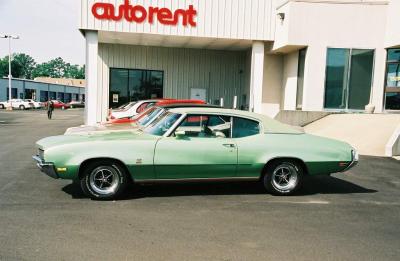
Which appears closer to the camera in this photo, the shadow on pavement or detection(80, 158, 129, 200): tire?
detection(80, 158, 129, 200): tire

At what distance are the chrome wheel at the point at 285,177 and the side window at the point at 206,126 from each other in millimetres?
1108

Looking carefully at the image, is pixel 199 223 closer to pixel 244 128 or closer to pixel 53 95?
pixel 244 128

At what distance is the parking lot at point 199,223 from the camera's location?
14.3 ft

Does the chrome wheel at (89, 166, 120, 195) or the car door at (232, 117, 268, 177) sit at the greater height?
the car door at (232, 117, 268, 177)

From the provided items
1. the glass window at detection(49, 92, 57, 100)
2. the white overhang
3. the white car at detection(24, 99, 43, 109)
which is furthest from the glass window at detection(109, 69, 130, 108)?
the glass window at detection(49, 92, 57, 100)

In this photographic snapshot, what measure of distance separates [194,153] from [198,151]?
72 mm

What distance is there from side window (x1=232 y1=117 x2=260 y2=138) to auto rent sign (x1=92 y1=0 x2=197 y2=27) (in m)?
13.0

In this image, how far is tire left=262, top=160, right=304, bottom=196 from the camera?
692cm

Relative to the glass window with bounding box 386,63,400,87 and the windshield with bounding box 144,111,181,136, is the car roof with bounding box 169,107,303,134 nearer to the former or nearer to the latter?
the windshield with bounding box 144,111,181,136

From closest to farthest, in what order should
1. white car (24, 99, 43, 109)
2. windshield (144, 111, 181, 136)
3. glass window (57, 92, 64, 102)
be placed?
1. windshield (144, 111, 181, 136)
2. white car (24, 99, 43, 109)
3. glass window (57, 92, 64, 102)

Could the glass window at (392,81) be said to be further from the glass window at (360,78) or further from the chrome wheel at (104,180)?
the chrome wheel at (104,180)

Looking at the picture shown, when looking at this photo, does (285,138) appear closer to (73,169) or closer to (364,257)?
(364,257)

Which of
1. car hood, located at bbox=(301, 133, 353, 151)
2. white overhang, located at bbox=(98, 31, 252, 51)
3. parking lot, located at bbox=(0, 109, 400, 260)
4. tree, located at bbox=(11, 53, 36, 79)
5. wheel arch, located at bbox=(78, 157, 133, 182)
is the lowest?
parking lot, located at bbox=(0, 109, 400, 260)

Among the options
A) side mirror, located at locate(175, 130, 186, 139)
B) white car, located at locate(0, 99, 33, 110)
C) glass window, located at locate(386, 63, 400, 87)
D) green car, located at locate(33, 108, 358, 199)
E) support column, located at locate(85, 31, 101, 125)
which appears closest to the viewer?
green car, located at locate(33, 108, 358, 199)
